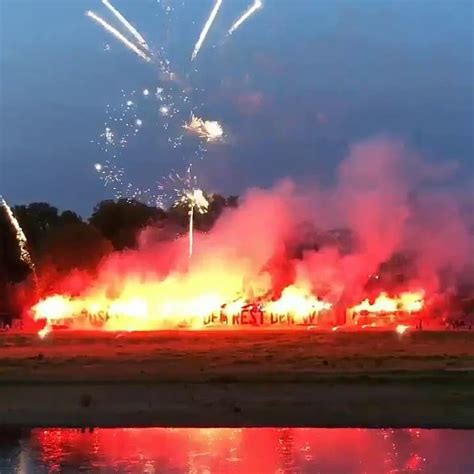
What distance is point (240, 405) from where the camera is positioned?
70.1 feet

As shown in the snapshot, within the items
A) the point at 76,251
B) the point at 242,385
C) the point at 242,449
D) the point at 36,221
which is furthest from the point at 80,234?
the point at 242,449

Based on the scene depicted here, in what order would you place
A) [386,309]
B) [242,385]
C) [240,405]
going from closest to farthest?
1. [240,405]
2. [242,385]
3. [386,309]

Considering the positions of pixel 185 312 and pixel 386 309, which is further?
pixel 185 312

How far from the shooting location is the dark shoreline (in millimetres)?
19391

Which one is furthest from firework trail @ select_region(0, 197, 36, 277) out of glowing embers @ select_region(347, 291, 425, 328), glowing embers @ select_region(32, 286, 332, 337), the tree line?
glowing embers @ select_region(347, 291, 425, 328)

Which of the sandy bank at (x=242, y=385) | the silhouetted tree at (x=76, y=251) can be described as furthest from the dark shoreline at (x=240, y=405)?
the silhouetted tree at (x=76, y=251)

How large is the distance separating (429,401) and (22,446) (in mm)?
10055

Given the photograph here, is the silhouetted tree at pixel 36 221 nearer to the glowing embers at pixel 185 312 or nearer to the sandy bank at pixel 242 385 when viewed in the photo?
the glowing embers at pixel 185 312

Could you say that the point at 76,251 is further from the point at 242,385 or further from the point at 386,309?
the point at 242,385

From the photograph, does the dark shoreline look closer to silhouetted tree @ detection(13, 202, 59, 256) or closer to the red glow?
the red glow

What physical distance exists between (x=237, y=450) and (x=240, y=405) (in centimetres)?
597

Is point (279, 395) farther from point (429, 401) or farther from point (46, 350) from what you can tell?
point (46, 350)

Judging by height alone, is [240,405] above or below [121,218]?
below

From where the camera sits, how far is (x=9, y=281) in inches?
2963
